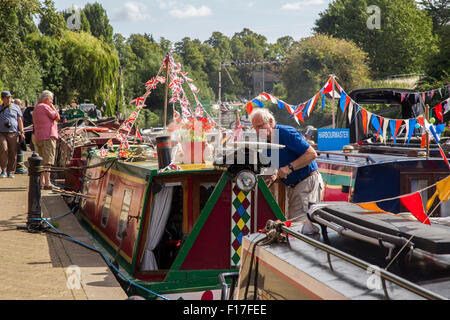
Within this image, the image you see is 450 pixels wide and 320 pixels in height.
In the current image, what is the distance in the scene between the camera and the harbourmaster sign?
8.85 meters

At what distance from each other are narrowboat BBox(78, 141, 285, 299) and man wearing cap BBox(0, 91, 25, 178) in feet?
21.4

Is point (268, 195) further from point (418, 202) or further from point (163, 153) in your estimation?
point (418, 202)

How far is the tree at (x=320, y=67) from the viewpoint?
49531 mm

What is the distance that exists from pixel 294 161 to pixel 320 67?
1899 inches

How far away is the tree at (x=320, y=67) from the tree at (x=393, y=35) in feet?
15.6

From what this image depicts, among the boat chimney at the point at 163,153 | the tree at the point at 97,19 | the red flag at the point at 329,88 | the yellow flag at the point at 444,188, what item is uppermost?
the tree at the point at 97,19

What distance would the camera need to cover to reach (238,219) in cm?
542

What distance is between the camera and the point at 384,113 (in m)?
28.1

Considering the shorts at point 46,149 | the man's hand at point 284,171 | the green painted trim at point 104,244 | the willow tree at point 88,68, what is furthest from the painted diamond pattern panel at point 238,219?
the willow tree at point 88,68

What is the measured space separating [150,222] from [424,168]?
132 inches

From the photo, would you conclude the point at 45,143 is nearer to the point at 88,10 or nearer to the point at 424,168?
the point at 424,168

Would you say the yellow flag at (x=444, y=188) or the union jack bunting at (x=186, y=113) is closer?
the yellow flag at (x=444, y=188)

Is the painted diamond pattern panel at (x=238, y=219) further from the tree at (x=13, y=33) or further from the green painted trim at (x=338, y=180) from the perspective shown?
the tree at (x=13, y=33)
